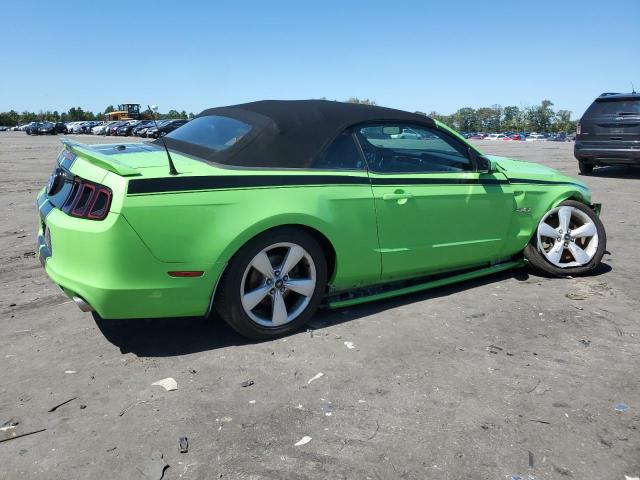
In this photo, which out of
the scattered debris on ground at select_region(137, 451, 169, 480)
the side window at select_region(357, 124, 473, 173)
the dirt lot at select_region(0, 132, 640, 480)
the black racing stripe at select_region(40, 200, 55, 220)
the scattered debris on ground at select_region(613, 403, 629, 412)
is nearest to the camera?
the scattered debris on ground at select_region(137, 451, 169, 480)

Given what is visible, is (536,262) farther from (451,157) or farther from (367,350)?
(367,350)

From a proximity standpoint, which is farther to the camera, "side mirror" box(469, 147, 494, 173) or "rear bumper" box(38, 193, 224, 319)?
"side mirror" box(469, 147, 494, 173)

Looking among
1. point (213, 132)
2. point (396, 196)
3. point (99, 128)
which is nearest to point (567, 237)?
point (396, 196)

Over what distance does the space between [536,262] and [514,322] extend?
112 centimetres

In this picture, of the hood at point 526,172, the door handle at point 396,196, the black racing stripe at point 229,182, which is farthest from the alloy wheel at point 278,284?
the hood at point 526,172

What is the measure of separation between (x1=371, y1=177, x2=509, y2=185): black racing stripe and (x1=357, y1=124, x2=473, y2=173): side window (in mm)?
86

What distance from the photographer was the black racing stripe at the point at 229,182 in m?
3.03

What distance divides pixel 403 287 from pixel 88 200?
236 cm

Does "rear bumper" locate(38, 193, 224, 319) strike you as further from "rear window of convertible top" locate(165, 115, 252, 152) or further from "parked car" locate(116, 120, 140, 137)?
"parked car" locate(116, 120, 140, 137)

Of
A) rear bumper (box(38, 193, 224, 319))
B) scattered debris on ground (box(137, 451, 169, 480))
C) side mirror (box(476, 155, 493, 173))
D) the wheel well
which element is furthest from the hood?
scattered debris on ground (box(137, 451, 169, 480))

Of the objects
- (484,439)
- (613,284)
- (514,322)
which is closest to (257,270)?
(484,439)

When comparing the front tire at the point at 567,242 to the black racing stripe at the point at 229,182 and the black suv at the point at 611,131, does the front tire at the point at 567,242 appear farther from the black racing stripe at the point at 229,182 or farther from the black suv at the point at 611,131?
the black suv at the point at 611,131

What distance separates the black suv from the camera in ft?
37.8

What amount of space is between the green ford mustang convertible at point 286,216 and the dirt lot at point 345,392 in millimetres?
333
